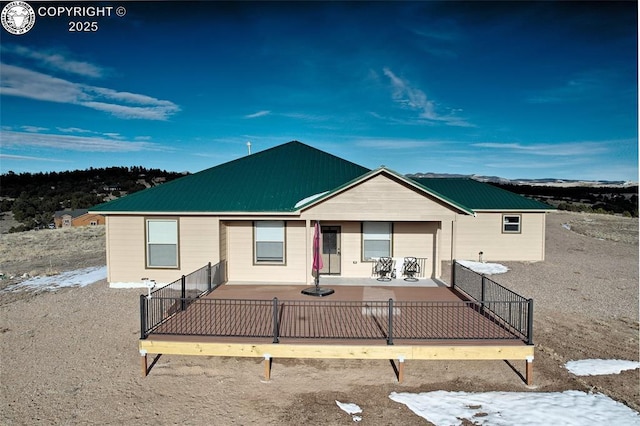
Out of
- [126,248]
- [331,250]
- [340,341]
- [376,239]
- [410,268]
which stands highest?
[376,239]

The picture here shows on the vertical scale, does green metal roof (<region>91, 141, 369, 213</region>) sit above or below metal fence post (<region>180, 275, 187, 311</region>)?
above

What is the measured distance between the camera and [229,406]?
7.57 m

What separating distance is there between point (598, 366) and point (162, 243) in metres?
13.5

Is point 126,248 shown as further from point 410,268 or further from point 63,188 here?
point 63,188

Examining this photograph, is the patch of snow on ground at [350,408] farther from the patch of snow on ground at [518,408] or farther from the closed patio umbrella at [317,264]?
the closed patio umbrella at [317,264]

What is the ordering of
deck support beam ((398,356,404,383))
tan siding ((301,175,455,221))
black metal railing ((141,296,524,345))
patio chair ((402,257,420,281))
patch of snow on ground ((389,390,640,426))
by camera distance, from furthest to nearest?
patio chair ((402,257,420,281)) → tan siding ((301,175,455,221)) → black metal railing ((141,296,524,345)) → deck support beam ((398,356,404,383)) → patch of snow on ground ((389,390,640,426))

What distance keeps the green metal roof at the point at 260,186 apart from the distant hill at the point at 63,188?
143 feet

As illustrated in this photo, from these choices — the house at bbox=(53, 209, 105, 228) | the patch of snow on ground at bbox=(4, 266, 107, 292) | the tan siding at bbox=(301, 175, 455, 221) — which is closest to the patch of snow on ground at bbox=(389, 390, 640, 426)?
the tan siding at bbox=(301, 175, 455, 221)

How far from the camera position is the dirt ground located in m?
7.37

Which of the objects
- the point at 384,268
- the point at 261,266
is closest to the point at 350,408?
the point at 384,268

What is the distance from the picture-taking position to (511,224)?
2188 centimetres

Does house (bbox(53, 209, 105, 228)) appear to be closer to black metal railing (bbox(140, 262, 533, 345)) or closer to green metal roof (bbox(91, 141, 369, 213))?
green metal roof (bbox(91, 141, 369, 213))

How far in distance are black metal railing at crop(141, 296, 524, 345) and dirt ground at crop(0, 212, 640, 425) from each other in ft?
2.85

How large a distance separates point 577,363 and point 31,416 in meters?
11.4
